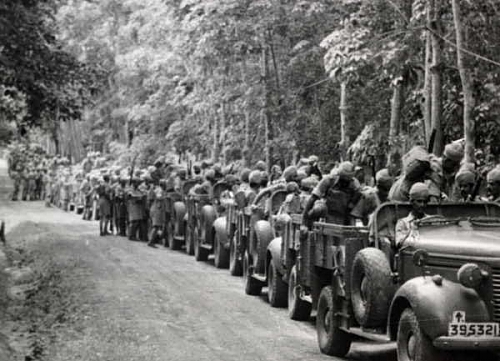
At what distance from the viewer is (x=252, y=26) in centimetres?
2642

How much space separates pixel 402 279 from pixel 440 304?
121 centimetres

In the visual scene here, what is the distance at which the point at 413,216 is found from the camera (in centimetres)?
982

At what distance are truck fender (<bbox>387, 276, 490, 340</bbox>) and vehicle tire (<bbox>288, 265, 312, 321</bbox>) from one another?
15.4 feet

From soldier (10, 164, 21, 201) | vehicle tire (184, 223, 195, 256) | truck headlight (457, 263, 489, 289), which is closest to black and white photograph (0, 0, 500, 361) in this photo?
truck headlight (457, 263, 489, 289)

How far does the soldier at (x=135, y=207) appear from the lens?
90.1 ft

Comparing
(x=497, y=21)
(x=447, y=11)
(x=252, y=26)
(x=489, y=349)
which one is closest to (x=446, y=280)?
(x=489, y=349)

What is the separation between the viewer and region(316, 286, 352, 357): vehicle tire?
11.1m

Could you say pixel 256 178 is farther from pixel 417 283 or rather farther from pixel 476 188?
pixel 417 283

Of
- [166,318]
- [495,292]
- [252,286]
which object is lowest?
[166,318]

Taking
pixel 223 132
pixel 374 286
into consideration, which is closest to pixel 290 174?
pixel 374 286

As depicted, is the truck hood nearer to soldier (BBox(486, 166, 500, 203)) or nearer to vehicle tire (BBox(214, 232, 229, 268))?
soldier (BBox(486, 166, 500, 203))

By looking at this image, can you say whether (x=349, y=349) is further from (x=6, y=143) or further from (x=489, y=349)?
(x=6, y=143)

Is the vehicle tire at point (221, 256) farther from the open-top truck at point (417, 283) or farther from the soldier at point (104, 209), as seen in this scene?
the soldier at point (104, 209)

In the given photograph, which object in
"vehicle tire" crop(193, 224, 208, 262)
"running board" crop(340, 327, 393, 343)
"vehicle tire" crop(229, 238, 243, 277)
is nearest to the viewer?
"running board" crop(340, 327, 393, 343)
